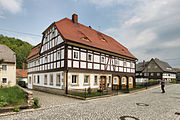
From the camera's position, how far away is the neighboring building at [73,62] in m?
15.3

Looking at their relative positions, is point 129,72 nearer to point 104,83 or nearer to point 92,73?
point 104,83

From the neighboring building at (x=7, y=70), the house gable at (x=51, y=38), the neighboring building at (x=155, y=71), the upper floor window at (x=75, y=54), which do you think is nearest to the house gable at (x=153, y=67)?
the neighboring building at (x=155, y=71)

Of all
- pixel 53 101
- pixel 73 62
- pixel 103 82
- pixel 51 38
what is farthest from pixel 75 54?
pixel 103 82

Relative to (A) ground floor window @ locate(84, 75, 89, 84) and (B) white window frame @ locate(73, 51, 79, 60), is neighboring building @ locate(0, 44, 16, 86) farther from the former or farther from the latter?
(A) ground floor window @ locate(84, 75, 89, 84)

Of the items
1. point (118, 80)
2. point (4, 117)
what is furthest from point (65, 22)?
point (4, 117)

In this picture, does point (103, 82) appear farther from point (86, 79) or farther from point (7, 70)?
point (7, 70)

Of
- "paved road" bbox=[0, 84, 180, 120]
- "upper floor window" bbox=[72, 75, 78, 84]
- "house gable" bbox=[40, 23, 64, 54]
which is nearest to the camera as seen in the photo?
"paved road" bbox=[0, 84, 180, 120]

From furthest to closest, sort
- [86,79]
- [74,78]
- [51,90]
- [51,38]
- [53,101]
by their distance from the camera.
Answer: [51,38]
[51,90]
[86,79]
[74,78]
[53,101]

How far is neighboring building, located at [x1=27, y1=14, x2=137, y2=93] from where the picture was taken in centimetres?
1533

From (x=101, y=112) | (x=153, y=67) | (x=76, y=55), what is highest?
(x=76, y=55)

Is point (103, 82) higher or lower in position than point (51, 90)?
higher

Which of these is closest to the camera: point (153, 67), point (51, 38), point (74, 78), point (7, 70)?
point (74, 78)

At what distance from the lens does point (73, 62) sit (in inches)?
611

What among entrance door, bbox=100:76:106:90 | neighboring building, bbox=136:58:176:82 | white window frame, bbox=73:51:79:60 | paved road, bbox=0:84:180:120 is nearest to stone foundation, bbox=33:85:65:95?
white window frame, bbox=73:51:79:60
